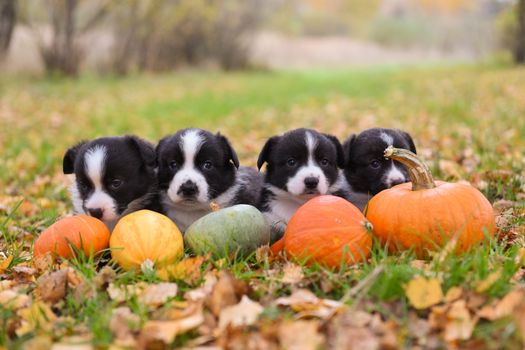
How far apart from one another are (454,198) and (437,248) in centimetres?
38

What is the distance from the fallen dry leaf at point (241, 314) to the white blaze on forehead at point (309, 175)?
4.29ft

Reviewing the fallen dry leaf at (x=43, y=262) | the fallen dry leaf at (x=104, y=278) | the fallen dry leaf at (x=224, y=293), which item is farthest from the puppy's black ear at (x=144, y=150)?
the fallen dry leaf at (x=224, y=293)

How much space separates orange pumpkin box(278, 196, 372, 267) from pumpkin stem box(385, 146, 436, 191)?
0.41 metres

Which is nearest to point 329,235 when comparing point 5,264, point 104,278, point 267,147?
point 267,147

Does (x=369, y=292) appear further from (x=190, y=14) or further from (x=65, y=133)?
(x=190, y=14)

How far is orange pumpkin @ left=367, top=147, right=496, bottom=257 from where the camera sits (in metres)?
3.16

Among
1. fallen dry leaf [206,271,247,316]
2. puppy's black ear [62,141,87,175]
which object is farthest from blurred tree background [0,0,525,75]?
fallen dry leaf [206,271,247,316]

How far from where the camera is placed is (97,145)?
12.2ft

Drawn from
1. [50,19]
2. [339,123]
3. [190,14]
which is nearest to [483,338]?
[339,123]

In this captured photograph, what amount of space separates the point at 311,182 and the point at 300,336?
1.59 metres

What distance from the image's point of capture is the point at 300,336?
7.40 ft

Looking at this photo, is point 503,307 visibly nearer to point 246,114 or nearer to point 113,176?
point 113,176

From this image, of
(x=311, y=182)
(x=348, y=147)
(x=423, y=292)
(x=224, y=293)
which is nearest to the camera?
(x=423, y=292)

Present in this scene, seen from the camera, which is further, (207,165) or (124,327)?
(207,165)
